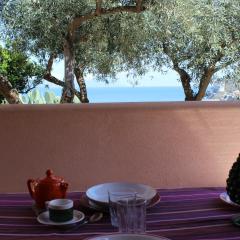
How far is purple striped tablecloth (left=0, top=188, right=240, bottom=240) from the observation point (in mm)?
879

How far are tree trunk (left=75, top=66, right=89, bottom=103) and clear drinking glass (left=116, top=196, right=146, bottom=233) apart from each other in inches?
233

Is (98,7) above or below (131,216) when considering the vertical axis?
above

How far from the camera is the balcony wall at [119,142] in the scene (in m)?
2.01

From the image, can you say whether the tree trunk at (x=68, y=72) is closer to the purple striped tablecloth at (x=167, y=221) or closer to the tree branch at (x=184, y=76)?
the tree branch at (x=184, y=76)

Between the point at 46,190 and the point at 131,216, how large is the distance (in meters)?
0.27

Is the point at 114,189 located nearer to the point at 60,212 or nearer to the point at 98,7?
the point at 60,212

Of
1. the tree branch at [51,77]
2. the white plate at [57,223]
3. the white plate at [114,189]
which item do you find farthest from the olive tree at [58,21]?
the white plate at [57,223]

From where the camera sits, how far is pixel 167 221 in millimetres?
960

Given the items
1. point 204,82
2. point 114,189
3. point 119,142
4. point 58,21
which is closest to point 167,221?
point 114,189

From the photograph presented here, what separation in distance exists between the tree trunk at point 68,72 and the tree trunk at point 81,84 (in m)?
0.25

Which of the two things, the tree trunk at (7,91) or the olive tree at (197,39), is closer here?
the olive tree at (197,39)

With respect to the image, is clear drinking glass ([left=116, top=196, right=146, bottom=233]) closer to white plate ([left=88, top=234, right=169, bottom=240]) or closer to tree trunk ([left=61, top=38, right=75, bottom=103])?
white plate ([left=88, top=234, right=169, bottom=240])

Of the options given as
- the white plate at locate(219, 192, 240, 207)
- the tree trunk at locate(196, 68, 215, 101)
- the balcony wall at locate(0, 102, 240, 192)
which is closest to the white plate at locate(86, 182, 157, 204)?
the white plate at locate(219, 192, 240, 207)

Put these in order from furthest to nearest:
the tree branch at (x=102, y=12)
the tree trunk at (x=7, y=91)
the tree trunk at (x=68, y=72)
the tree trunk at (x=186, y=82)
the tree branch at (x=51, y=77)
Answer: the tree trunk at (x=186, y=82) < the tree branch at (x=51, y=77) < the tree trunk at (x=68, y=72) < the tree trunk at (x=7, y=91) < the tree branch at (x=102, y=12)
